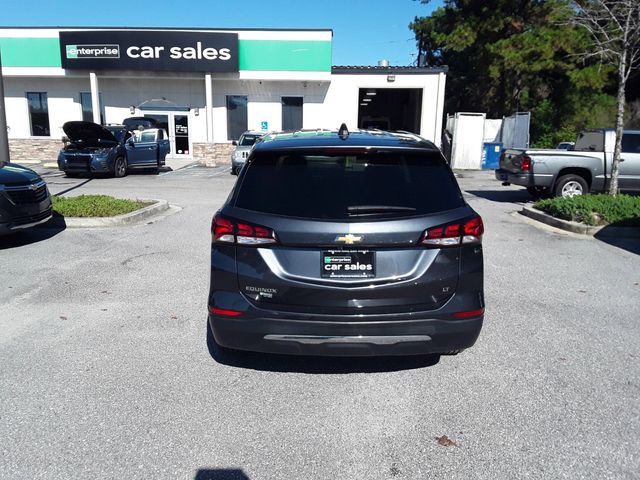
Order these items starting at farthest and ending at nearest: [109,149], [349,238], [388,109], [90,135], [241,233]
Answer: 1. [388,109]
2. [90,135]
3. [109,149]
4. [241,233]
5. [349,238]

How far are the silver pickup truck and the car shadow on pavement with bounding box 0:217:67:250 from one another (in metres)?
10.3

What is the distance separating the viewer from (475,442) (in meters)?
3.12

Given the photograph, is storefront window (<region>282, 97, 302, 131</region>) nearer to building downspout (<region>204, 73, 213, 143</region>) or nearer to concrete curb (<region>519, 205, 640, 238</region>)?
building downspout (<region>204, 73, 213, 143</region>)

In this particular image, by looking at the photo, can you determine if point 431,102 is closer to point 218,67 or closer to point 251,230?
point 218,67

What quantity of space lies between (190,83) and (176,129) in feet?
7.84

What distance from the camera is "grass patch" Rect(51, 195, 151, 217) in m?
9.65

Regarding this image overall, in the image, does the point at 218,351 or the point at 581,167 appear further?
the point at 581,167

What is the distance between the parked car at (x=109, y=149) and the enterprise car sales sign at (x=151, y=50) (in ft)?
13.7

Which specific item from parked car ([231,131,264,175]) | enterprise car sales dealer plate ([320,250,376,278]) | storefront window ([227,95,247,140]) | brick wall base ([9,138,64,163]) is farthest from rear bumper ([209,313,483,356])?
A: brick wall base ([9,138,64,163])

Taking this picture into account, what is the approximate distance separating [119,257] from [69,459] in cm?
479

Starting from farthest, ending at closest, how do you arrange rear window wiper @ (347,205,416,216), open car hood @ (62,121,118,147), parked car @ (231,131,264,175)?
parked car @ (231,131,264,175), open car hood @ (62,121,118,147), rear window wiper @ (347,205,416,216)

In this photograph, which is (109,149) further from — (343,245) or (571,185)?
(343,245)

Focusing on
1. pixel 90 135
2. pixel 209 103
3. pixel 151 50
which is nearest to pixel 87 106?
pixel 151 50

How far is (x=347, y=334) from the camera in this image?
3375 millimetres
